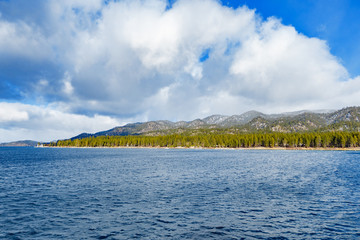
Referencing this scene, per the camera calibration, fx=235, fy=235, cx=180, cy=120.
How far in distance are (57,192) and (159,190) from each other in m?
19.0

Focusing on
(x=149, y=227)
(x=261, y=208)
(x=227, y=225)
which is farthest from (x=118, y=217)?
(x=261, y=208)

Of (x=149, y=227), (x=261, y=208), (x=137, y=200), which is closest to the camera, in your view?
(x=149, y=227)

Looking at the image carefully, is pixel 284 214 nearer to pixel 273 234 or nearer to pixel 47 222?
pixel 273 234

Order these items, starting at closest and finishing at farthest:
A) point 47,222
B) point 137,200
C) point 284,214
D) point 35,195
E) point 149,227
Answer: point 149,227 → point 47,222 → point 284,214 → point 137,200 → point 35,195

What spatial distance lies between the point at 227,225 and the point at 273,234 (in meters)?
4.87

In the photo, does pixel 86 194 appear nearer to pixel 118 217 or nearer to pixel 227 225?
pixel 118 217

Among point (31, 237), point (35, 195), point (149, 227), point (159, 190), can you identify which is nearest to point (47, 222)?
point (31, 237)

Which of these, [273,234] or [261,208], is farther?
[261,208]

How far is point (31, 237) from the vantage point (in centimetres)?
2336

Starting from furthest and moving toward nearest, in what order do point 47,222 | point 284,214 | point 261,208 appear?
point 261,208 < point 284,214 < point 47,222

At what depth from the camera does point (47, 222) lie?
2769 cm

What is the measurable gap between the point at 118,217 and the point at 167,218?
605cm

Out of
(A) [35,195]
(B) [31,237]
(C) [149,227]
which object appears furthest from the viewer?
(A) [35,195]

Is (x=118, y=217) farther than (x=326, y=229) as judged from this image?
Yes
